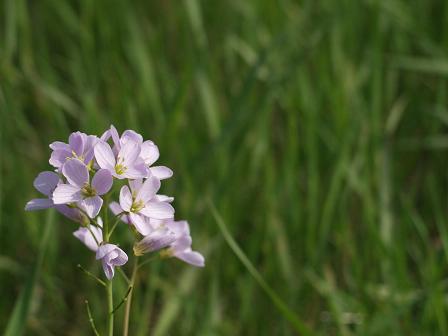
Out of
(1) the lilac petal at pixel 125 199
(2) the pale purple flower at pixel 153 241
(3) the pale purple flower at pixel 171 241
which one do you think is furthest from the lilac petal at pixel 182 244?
(1) the lilac petal at pixel 125 199

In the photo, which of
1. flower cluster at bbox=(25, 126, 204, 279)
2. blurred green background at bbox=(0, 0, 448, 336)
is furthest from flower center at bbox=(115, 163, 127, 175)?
blurred green background at bbox=(0, 0, 448, 336)

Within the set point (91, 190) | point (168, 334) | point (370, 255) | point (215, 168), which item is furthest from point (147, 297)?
point (91, 190)

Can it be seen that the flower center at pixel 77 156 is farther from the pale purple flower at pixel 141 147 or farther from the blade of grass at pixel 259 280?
the blade of grass at pixel 259 280

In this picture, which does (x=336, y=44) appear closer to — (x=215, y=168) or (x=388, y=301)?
(x=215, y=168)

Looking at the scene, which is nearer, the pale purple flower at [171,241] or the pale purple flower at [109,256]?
the pale purple flower at [109,256]

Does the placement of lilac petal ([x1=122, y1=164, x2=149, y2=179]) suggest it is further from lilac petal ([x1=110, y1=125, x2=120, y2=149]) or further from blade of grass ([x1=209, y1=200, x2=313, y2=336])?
blade of grass ([x1=209, y1=200, x2=313, y2=336])

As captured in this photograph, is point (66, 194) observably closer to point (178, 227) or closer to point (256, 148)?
point (178, 227)

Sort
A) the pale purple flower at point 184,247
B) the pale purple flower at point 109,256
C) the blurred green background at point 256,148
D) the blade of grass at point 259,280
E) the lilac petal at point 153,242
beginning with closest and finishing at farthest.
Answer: the pale purple flower at point 109,256, the lilac petal at point 153,242, the pale purple flower at point 184,247, the blade of grass at point 259,280, the blurred green background at point 256,148
